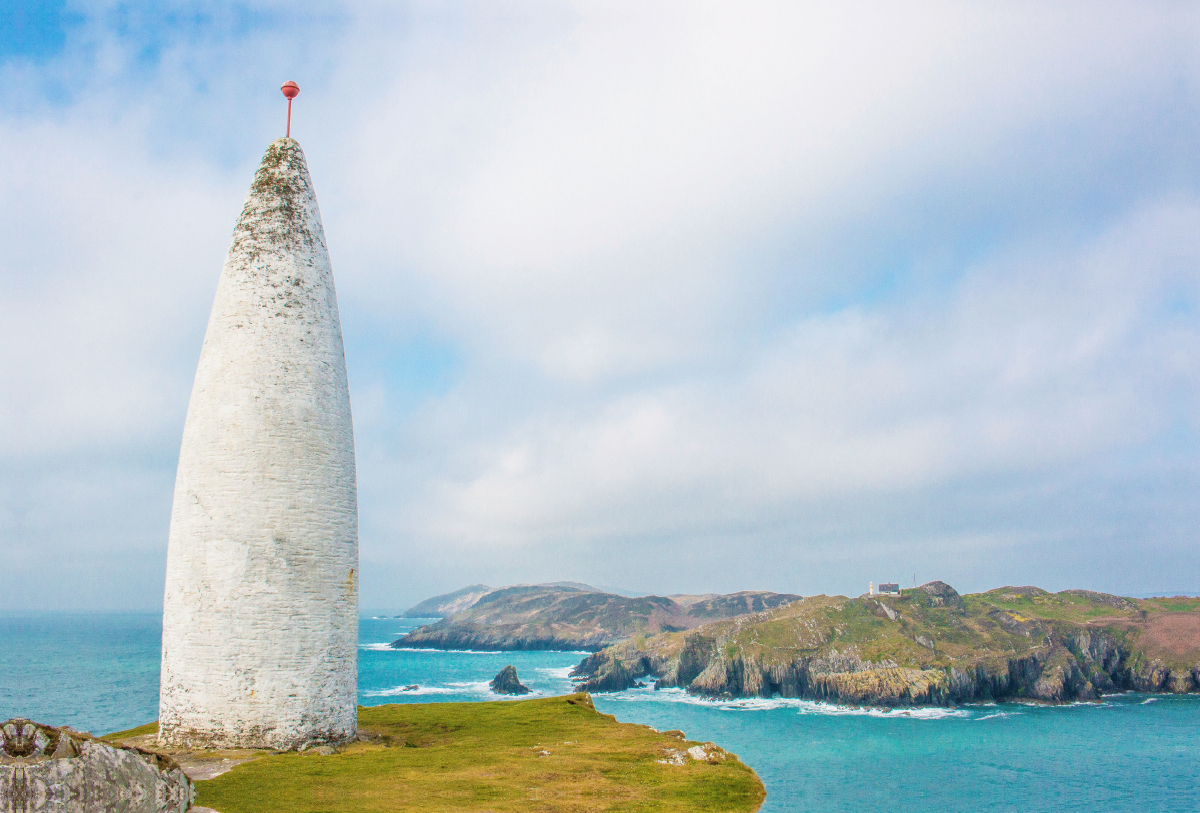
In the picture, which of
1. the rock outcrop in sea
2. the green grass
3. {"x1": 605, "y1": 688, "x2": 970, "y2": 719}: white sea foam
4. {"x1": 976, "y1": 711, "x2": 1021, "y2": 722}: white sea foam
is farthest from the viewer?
{"x1": 605, "y1": 688, "x2": 970, "y2": 719}: white sea foam

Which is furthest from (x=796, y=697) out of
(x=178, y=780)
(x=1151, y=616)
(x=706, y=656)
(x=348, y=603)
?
(x=178, y=780)

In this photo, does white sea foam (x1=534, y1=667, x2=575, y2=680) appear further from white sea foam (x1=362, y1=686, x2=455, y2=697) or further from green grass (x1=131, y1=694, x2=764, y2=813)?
green grass (x1=131, y1=694, x2=764, y2=813)

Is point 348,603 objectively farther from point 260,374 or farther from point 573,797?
point 573,797

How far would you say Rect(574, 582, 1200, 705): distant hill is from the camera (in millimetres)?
99875

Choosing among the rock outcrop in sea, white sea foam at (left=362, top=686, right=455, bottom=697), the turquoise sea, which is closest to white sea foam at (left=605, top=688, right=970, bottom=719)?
the turquoise sea

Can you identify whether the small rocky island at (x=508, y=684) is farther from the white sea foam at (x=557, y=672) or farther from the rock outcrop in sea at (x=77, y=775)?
the rock outcrop in sea at (x=77, y=775)

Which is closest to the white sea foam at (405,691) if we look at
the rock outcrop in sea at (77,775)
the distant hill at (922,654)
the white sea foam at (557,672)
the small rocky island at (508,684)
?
the small rocky island at (508,684)

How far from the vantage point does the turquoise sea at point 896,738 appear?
187 ft

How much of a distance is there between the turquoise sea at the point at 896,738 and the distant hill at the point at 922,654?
423 cm

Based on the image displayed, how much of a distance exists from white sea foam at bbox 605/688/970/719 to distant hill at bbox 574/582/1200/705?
2.29 m

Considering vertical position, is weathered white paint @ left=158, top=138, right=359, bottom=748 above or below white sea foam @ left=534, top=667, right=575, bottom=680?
above

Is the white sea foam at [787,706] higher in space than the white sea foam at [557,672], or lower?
higher

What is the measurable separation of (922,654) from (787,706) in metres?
21.6

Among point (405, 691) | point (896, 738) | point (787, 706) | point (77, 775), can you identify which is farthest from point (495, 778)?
point (405, 691)
